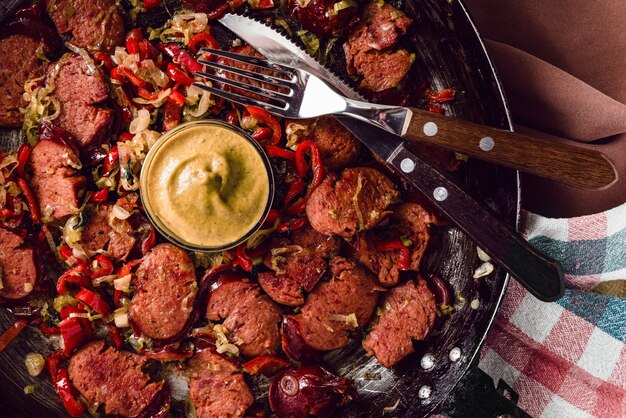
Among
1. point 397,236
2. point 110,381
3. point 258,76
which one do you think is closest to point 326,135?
point 258,76

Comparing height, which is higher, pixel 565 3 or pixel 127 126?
pixel 565 3

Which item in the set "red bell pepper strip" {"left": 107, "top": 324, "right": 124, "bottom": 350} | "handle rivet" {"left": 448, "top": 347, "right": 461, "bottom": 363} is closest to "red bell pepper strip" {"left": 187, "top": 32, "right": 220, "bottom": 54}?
"red bell pepper strip" {"left": 107, "top": 324, "right": 124, "bottom": 350}

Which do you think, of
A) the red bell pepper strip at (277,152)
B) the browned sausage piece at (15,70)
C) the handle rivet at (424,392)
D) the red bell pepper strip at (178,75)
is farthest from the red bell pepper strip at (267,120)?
the handle rivet at (424,392)

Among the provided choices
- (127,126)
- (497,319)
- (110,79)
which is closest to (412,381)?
(497,319)

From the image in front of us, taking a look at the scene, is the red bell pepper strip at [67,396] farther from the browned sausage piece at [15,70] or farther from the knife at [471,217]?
the knife at [471,217]

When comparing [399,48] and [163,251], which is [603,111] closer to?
[399,48]

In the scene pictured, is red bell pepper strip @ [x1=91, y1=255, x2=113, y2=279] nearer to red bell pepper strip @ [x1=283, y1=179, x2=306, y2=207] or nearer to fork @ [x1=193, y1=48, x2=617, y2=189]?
red bell pepper strip @ [x1=283, y1=179, x2=306, y2=207]
